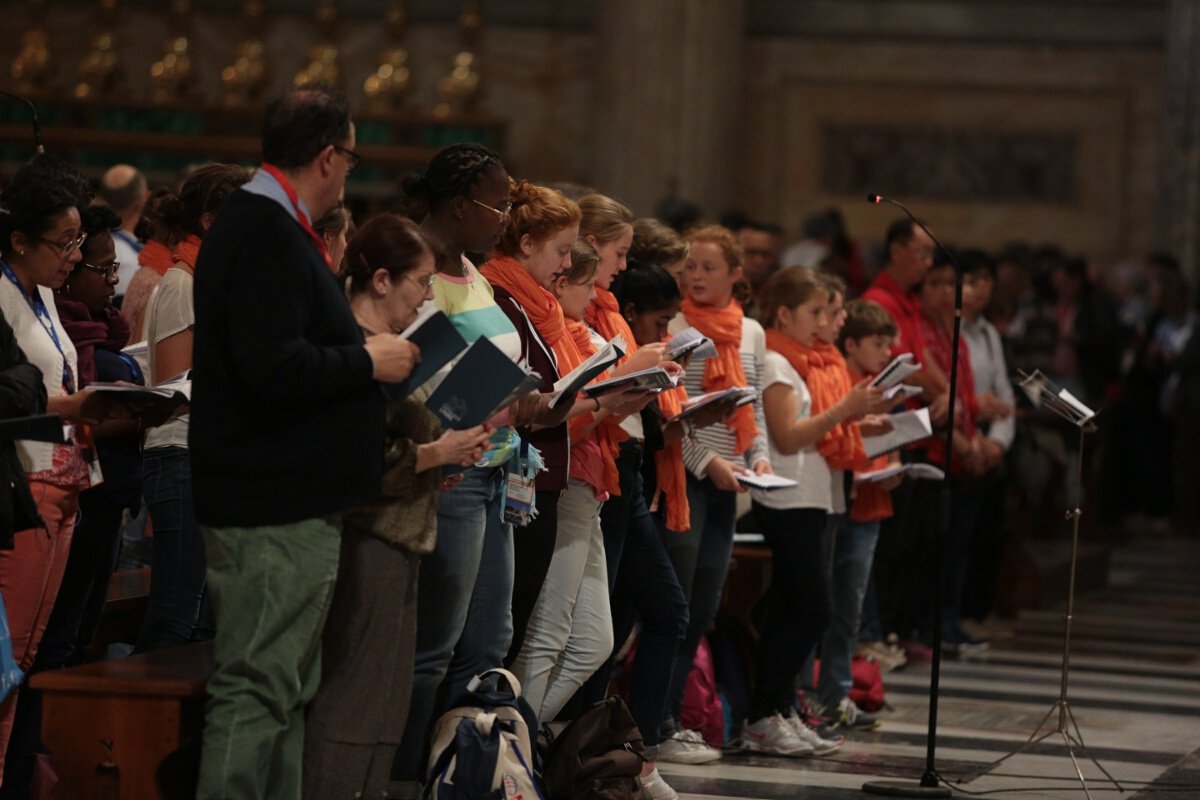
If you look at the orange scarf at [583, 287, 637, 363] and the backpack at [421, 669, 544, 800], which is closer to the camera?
the backpack at [421, 669, 544, 800]

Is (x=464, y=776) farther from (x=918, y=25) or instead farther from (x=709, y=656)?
(x=918, y=25)

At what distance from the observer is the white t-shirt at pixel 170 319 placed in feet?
17.8

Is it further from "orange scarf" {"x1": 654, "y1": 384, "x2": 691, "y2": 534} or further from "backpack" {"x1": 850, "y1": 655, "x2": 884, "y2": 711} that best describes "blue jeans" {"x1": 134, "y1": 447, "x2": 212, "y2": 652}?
"backpack" {"x1": 850, "y1": 655, "x2": 884, "y2": 711}

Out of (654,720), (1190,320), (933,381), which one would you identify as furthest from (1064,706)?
(1190,320)

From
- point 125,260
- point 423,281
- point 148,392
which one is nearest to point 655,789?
point 423,281

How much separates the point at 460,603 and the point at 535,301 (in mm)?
1056

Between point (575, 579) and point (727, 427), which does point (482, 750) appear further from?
point (727, 427)

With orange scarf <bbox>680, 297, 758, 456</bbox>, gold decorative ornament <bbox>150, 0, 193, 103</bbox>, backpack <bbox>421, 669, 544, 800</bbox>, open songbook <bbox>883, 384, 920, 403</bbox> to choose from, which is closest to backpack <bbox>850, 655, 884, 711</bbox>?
open songbook <bbox>883, 384, 920, 403</bbox>

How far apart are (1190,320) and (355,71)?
24.1 ft

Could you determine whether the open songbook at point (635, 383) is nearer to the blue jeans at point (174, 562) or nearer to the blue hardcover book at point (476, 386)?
the blue hardcover book at point (476, 386)

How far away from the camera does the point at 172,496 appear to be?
5.35m

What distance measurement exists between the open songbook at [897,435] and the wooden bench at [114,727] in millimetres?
3785

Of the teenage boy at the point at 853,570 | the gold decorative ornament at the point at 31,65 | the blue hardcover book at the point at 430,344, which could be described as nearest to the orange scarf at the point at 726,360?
the teenage boy at the point at 853,570

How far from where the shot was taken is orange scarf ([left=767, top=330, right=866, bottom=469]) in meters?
7.34
